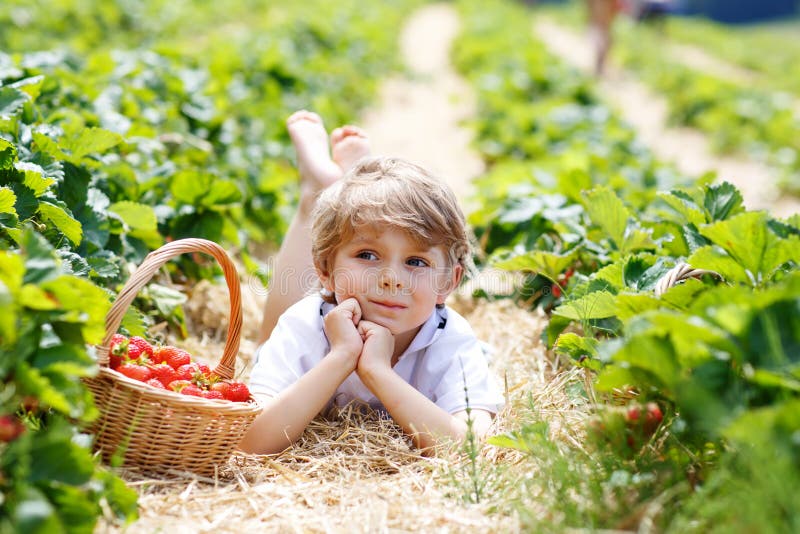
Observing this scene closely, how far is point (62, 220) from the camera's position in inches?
90.7

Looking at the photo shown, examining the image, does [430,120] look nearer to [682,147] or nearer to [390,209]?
[682,147]

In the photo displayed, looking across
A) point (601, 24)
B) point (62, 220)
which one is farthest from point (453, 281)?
point (601, 24)

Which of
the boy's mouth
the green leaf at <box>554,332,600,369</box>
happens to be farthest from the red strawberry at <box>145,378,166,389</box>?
the green leaf at <box>554,332,600,369</box>

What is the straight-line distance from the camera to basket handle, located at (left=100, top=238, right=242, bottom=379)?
6.17ft

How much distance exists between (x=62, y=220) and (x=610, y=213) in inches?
69.7

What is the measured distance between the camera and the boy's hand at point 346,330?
226 centimetres

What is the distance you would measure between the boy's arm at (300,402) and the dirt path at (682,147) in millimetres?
2525

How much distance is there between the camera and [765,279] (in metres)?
1.86

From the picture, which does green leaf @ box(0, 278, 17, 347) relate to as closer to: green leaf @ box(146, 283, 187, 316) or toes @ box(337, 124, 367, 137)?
green leaf @ box(146, 283, 187, 316)

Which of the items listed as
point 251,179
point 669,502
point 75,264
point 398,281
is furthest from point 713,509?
point 251,179

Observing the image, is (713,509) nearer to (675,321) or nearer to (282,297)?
(675,321)

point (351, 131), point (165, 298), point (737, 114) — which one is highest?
point (351, 131)

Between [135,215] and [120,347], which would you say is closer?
[120,347]

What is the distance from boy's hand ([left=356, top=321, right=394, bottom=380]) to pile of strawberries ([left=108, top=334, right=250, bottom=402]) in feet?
1.09
